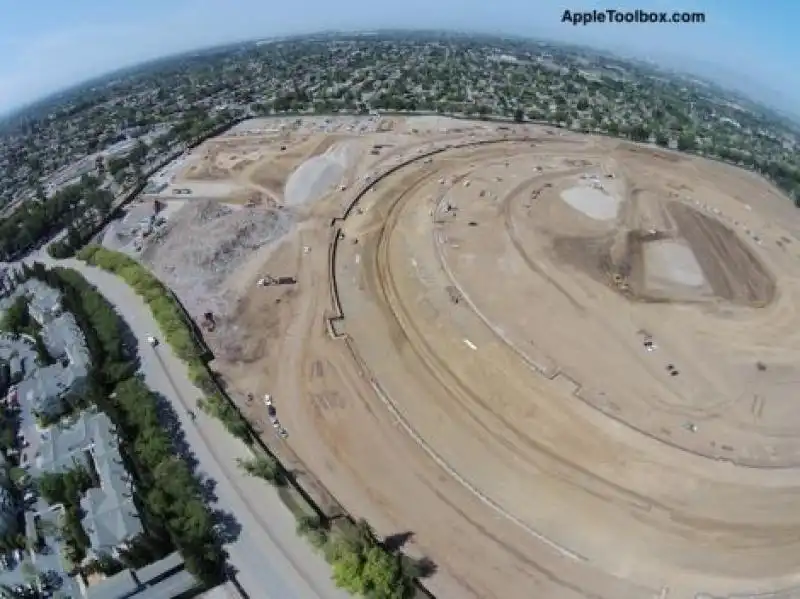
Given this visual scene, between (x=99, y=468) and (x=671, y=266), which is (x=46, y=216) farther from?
(x=671, y=266)

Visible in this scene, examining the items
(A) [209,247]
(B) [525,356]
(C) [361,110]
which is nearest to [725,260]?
(B) [525,356]

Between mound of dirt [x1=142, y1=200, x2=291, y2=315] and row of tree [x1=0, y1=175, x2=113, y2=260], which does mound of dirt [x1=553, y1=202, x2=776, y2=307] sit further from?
row of tree [x1=0, y1=175, x2=113, y2=260]

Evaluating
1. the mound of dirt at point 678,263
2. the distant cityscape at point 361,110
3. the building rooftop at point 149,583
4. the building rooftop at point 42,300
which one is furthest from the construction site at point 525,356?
the distant cityscape at point 361,110

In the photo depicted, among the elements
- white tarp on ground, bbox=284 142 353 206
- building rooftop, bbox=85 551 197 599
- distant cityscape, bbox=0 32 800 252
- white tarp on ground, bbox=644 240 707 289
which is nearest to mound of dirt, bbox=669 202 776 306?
white tarp on ground, bbox=644 240 707 289

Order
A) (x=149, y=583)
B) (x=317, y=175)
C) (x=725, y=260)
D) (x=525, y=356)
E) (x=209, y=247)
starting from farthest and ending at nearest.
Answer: (x=317, y=175) < (x=209, y=247) < (x=725, y=260) < (x=525, y=356) < (x=149, y=583)

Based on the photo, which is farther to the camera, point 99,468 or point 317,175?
point 317,175

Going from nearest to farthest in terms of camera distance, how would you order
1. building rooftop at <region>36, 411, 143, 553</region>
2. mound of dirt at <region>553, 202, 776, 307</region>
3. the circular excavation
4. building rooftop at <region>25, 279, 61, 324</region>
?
building rooftop at <region>36, 411, 143, 553</region> → the circular excavation → building rooftop at <region>25, 279, 61, 324</region> → mound of dirt at <region>553, 202, 776, 307</region>

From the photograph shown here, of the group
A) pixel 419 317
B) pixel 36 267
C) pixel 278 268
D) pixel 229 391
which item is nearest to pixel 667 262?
pixel 419 317

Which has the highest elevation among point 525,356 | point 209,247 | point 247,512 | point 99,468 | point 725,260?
point 209,247
